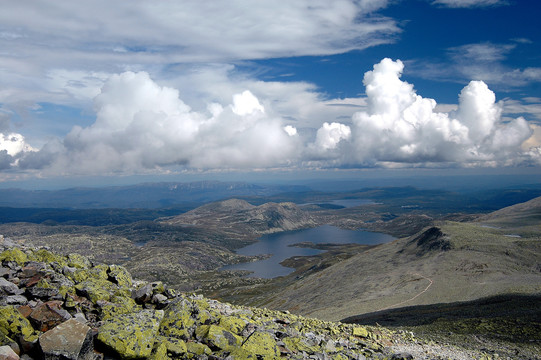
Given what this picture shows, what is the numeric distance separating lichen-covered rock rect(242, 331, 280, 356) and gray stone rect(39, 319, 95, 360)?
889cm

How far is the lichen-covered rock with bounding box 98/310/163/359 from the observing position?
16.4 meters

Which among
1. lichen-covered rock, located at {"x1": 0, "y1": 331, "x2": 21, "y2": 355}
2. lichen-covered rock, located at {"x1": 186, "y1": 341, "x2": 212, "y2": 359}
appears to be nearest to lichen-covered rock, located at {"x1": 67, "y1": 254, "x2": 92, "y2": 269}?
lichen-covered rock, located at {"x1": 0, "y1": 331, "x2": 21, "y2": 355}

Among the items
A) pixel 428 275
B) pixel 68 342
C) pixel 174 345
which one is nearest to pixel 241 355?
pixel 174 345

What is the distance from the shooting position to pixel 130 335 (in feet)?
56.3

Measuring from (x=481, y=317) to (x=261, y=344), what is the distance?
56.5 metres

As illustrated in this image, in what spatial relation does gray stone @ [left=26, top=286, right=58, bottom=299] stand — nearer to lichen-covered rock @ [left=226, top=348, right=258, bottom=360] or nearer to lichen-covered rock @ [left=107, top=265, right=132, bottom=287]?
lichen-covered rock @ [left=107, top=265, right=132, bottom=287]

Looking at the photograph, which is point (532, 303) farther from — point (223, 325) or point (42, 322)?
point (42, 322)

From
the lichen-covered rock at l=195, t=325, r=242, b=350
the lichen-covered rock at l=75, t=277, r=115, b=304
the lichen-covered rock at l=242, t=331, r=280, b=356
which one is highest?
the lichen-covered rock at l=75, t=277, r=115, b=304

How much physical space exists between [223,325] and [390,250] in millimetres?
194731

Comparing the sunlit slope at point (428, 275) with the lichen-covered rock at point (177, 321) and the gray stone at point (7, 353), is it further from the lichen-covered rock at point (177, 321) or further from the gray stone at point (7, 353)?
the gray stone at point (7, 353)

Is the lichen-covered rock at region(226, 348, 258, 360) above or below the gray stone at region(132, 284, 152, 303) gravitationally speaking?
below

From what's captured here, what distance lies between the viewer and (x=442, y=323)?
5603 cm

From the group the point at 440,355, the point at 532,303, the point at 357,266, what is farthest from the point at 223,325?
the point at 357,266

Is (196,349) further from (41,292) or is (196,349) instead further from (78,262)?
(78,262)
